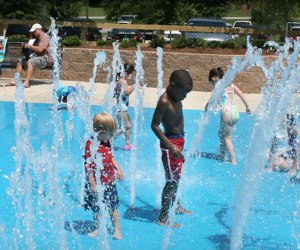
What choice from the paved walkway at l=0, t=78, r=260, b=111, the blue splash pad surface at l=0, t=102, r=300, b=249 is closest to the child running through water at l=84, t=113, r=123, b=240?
the blue splash pad surface at l=0, t=102, r=300, b=249

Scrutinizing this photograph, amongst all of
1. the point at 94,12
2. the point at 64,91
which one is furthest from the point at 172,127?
the point at 94,12

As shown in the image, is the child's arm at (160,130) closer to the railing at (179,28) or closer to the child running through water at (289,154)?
the child running through water at (289,154)

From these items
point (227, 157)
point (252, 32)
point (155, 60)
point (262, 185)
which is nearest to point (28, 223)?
point (262, 185)

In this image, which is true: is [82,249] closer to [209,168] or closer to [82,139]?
[209,168]

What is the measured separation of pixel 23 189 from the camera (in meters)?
5.37

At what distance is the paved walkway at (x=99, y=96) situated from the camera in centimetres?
1157

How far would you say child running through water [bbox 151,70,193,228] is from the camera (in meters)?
4.82

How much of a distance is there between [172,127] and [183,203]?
114cm

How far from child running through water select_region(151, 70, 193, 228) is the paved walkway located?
6.34 metres

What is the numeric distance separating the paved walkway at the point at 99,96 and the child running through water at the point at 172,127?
634 cm

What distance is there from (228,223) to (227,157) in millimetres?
2311

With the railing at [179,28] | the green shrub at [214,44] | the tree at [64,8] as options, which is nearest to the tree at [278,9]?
the railing at [179,28]

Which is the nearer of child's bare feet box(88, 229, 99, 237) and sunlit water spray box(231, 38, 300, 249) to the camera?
sunlit water spray box(231, 38, 300, 249)

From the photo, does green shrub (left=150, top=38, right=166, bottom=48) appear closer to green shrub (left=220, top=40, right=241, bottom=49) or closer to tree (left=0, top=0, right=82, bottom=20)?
green shrub (left=220, top=40, right=241, bottom=49)
